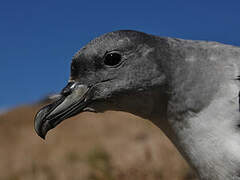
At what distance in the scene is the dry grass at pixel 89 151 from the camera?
440cm

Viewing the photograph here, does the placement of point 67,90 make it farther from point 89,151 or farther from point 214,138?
point 89,151

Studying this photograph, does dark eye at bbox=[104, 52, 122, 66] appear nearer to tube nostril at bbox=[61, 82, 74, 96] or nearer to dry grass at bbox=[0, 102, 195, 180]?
tube nostril at bbox=[61, 82, 74, 96]

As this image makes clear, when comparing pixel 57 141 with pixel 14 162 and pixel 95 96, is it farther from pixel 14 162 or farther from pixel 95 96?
pixel 95 96

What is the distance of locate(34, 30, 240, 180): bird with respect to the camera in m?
1.97

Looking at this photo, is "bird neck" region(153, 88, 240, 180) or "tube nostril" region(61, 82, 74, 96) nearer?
"bird neck" region(153, 88, 240, 180)

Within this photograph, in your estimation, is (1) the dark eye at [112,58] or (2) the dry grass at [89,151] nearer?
(1) the dark eye at [112,58]

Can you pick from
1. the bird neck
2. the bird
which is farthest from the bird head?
the bird neck

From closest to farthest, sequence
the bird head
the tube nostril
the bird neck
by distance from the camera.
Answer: the bird neck < the bird head < the tube nostril

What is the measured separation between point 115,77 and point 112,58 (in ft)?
0.35

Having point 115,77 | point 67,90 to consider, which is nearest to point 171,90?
point 115,77

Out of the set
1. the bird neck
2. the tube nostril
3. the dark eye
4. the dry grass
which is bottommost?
the dry grass

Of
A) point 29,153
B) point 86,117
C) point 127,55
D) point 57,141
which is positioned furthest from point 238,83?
point 86,117

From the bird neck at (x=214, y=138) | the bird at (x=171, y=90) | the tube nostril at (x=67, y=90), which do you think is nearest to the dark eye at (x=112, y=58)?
the bird at (x=171, y=90)

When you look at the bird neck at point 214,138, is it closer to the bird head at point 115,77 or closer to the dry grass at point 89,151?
the bird head at point 115,77
